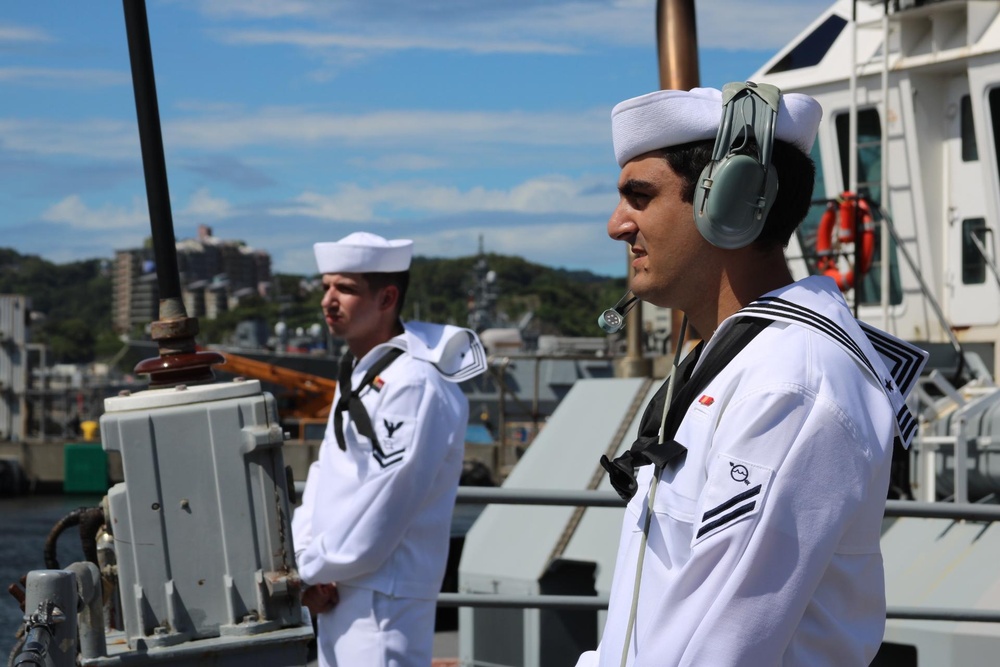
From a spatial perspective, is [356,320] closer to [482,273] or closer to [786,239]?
[786,239]

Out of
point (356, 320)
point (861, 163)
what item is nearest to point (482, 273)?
point (861, 163)

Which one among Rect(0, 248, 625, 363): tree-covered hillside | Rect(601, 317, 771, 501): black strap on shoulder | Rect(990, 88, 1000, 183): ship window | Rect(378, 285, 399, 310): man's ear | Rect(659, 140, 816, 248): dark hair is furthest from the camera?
Rect(0, 248, 625, 363): tree-covered hillside

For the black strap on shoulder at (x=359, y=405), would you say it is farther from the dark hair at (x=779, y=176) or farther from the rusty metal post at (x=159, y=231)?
the dark hair at (x=779, y=176)

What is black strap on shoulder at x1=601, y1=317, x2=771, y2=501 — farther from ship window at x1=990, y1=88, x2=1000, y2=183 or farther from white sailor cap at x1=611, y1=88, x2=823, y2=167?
ship window at x1=990, y1=88, x2=1000, y2=183

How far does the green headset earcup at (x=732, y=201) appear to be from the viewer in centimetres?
209

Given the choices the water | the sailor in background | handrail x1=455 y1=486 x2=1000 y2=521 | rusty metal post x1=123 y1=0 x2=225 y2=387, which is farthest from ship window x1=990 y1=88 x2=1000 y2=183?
the water

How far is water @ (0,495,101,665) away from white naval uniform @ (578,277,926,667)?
957 inches

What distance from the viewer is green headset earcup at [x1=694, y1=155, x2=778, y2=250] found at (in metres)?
2.09

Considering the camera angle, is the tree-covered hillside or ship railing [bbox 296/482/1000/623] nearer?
ship railing [bbox 296/482/1000/623]

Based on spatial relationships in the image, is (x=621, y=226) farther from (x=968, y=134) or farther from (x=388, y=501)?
(x=968, y=134)

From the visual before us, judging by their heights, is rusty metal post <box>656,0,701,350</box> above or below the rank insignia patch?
above

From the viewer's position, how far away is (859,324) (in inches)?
86.6

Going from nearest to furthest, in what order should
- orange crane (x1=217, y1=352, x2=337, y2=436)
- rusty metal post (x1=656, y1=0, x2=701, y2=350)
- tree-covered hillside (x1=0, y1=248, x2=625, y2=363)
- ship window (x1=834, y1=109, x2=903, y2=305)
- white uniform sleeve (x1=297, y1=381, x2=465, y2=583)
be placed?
white uniform sleeve (x1=297, y1=381, x2=465, y2=583) → rusty metal post (x1=656, y1=0, x2=701, y2=350) → ship window (x1=834, y1=109, x2=903, y2=305) → orange crane (x1=217, y1=352, x2=337, y2=436) → tree-covered hillside (x1=0, y1=248, x2=625, y2=363)

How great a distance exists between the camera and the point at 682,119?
224cm
